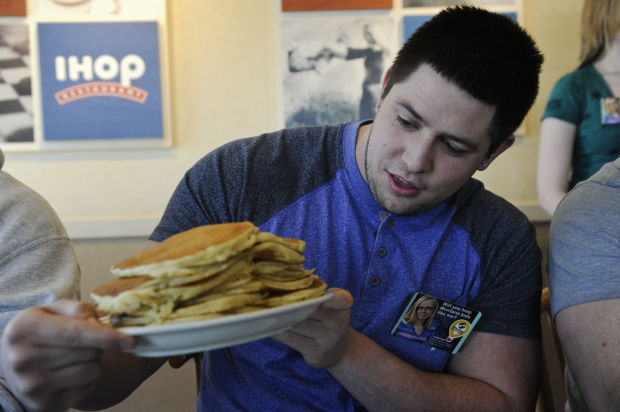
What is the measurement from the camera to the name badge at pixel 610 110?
1.91m

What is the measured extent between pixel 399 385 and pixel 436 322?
0.56ft

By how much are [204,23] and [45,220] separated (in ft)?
4.93

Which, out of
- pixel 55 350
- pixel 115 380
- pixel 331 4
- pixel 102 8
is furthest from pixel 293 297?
pixel 102 8

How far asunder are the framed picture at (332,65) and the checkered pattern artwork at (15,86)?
44.2 inches

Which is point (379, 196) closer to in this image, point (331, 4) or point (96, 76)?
point (331, 4)

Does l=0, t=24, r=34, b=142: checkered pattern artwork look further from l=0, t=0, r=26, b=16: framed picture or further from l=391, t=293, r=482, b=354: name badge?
l=391, t=293, r=482, b=354: name badge

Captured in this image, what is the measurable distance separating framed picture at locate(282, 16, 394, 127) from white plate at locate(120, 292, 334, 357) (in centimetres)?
185

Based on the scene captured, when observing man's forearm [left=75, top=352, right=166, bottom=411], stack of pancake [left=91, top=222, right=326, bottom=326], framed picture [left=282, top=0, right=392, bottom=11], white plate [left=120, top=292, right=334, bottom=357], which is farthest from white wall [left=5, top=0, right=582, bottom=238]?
white plate [left=120, top=292, right=334, bottom=357]

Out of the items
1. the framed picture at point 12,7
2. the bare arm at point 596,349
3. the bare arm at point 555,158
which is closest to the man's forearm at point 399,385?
the bare arm at point 596,349

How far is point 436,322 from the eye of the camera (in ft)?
3.89

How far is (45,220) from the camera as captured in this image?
117cm

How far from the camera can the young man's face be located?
1.11 meters

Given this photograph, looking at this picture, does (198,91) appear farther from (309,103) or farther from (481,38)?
(481,38)

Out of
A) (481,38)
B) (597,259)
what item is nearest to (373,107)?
(481,38)
